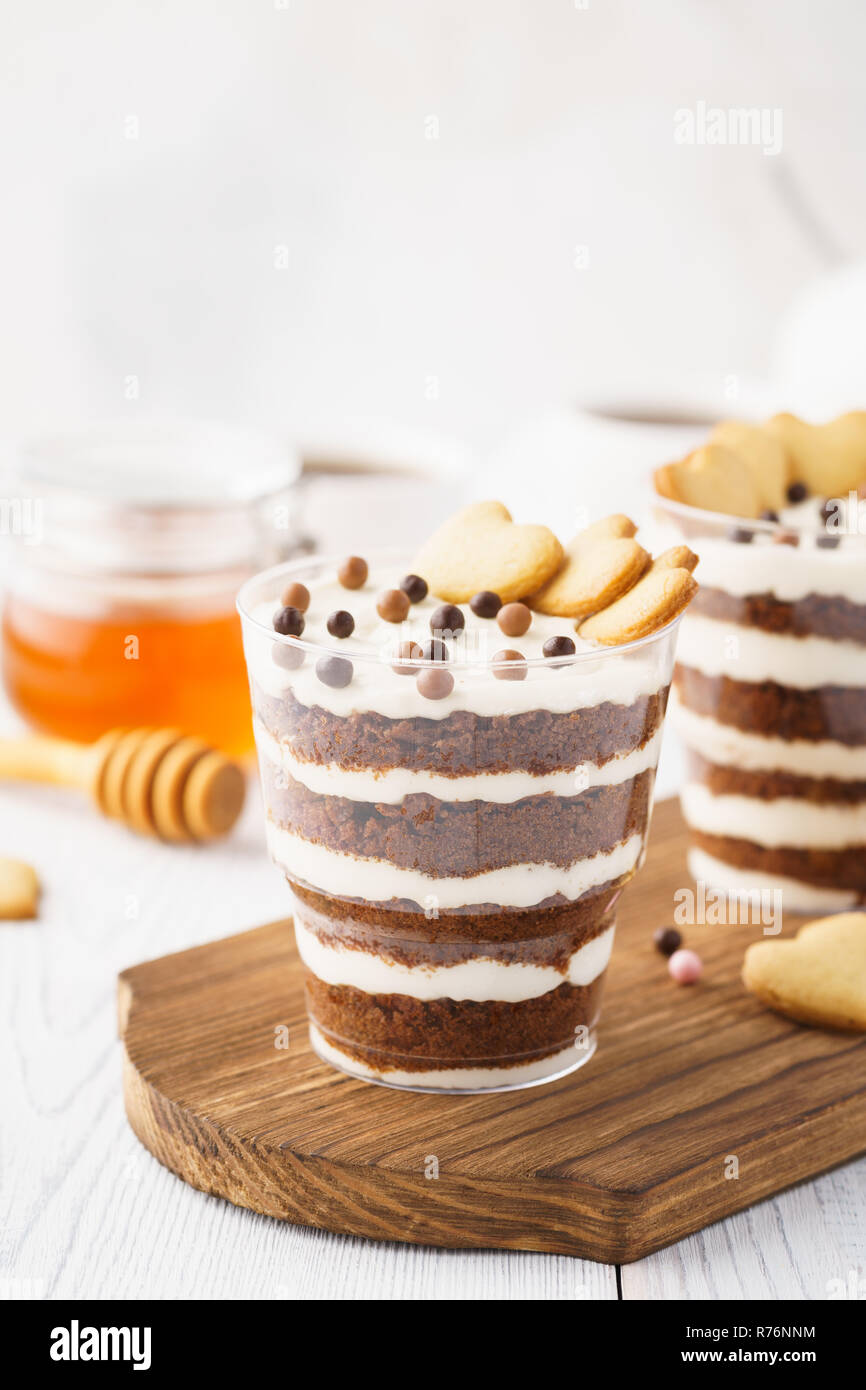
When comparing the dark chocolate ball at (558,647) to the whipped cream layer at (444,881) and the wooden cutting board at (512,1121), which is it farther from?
the wooden cutting board at (512,1121)

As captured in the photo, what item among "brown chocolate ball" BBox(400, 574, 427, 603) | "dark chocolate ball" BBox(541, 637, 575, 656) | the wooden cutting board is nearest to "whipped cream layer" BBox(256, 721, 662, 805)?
"dark chocolate ball" BBox(541, 637, 575, 656)

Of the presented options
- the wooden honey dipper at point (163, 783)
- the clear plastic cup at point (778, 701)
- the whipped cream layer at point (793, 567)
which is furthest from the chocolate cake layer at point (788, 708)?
the wooden honey dipper at point (163, 783)

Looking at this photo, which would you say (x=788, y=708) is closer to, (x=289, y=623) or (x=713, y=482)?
(x=713, y=482)

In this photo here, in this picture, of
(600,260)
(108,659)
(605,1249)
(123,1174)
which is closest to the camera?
(605,1249)

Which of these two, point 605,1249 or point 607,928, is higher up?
point 607,928

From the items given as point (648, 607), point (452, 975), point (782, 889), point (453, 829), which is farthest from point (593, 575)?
point (782, 889)

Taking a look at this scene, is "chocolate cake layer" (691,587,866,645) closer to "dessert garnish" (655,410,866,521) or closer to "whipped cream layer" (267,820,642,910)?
"dessert garnish" (655,410,866,521)

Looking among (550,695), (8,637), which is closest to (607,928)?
(550,695)

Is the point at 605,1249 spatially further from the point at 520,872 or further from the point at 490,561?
the point at 490,561
